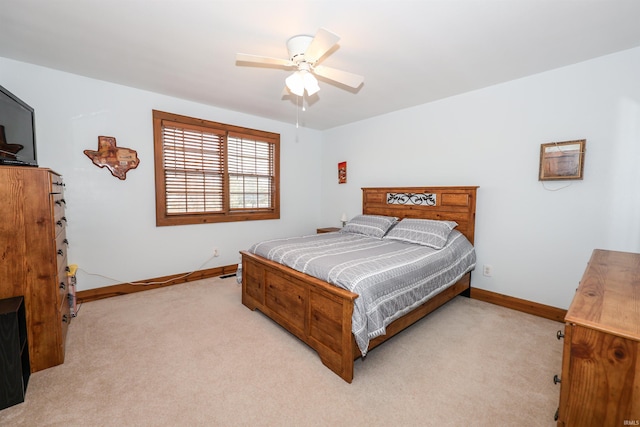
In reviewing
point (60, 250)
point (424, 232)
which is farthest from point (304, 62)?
point (60, 250)

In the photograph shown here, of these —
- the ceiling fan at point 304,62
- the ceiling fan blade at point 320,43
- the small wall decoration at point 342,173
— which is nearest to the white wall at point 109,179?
the small wall decoration at point 342,173

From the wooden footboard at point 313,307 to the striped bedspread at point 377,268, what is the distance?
8 cm

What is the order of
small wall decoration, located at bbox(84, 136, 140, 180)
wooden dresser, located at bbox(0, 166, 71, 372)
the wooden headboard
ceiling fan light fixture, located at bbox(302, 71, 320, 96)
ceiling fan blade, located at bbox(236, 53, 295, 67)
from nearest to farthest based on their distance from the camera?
1. wooden dresser, located at bbox(0, 166, 71, 372)
2. ceiling fan blade, located at bbox(236, 53, 295, 67)
3. ceiling fan light fixture, located at bbox(302, 71, 320, 96)
4. small wall decoration, located at bbox(84, 136, 140, 180)
5. the wooden headboard

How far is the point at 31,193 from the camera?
1.81 meters

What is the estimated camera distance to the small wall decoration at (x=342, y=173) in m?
4.85

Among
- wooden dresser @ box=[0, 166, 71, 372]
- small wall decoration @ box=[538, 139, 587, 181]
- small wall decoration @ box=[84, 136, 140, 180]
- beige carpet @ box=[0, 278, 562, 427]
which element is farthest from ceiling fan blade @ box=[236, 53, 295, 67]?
small wall decoration @ box=[538, 139, 587, 181]

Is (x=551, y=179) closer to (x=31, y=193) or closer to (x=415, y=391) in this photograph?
(x=415, y=391)

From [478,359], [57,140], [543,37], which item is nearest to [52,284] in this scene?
[57,140]

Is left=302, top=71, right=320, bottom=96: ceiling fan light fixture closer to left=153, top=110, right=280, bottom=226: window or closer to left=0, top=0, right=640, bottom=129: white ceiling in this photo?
left=0, top=0, right=640, bottom=129: white ceiling

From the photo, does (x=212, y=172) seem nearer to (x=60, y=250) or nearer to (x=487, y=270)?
(x=60, y=250)

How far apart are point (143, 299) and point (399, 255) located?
299 cm

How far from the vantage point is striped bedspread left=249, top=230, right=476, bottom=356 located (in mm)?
1852

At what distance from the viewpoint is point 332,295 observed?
1908mm

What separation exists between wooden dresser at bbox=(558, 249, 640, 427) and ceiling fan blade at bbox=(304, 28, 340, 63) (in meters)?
1.86
